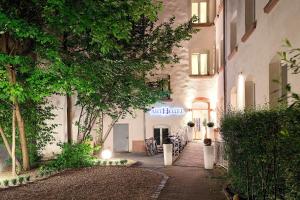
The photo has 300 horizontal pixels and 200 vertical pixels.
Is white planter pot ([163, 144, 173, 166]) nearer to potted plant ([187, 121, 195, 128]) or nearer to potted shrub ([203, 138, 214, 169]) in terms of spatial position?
potted shrub ([203, 138, 214, 169])

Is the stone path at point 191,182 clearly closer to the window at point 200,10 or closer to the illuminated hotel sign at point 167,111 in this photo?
the illuminated hotel sign at point 167,111

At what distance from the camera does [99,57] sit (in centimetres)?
1714

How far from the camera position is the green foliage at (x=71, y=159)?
53.5 feet

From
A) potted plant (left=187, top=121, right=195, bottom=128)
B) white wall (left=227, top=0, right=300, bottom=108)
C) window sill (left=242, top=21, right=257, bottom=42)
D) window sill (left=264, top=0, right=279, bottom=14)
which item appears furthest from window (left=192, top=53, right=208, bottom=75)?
window sill (left=264, top=0, right=279, bottom=14)

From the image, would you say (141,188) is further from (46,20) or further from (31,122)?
(31,122)

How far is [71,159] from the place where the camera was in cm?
1659

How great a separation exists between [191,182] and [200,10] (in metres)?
18.4

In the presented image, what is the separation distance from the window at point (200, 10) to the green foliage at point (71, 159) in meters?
15.1


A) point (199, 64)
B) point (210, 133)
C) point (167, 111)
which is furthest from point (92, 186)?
point (199, 64)

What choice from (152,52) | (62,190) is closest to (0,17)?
(62,190)

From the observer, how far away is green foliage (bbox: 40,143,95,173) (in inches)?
642

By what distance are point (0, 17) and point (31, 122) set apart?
24.3 ft

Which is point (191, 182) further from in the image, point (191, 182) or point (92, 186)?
point (92, 186)

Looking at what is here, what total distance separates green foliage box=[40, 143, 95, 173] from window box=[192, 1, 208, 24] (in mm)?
15083
